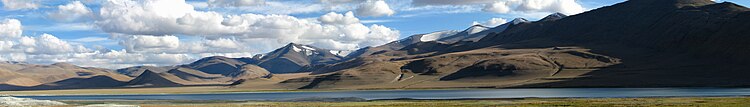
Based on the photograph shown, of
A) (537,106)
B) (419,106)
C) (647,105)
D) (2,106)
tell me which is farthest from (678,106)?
(2,106)

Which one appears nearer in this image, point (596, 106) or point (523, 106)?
point (596, 106)

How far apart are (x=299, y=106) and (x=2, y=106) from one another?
39.7 metres

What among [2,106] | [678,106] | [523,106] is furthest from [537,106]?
[2,106]

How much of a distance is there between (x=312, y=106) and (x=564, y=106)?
106 ft

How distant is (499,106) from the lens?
9712 centimetres

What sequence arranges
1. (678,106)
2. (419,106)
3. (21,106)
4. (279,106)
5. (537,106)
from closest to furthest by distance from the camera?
(678,106) → (537,106) → (419,106) → (279,106) → (21,106)

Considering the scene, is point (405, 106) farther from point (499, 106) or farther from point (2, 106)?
point (2, 106)

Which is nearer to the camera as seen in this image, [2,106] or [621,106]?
[621,106]

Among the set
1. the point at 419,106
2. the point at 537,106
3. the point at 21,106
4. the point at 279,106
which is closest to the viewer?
the point at 537,106

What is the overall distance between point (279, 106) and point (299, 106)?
3.58 m

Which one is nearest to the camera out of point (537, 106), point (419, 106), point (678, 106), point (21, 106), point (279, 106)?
point (678, 106)

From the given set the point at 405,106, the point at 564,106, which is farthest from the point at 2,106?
the point at 564,106

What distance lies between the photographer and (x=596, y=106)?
88.5 m

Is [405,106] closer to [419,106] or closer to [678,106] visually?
[419,106]
